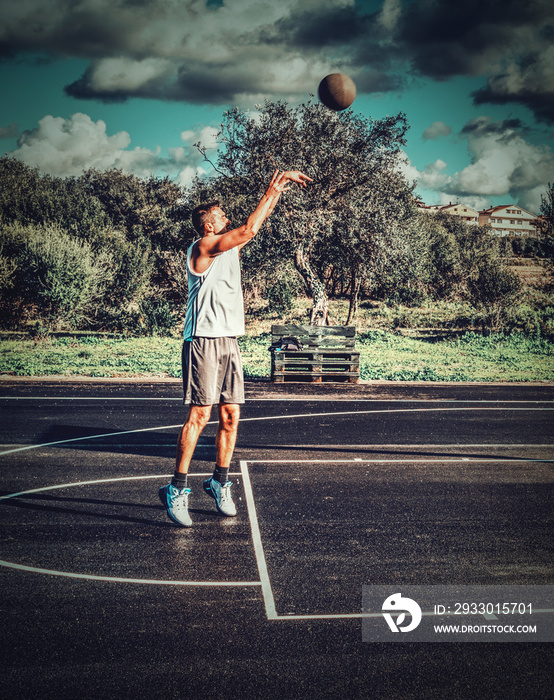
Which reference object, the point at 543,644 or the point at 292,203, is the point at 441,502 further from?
the point at 292,203

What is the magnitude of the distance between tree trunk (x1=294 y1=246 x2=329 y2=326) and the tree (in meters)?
0.04

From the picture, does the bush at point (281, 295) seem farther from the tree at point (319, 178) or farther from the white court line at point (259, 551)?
the white court line at point (259, 551)

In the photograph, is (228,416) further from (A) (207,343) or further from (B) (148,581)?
(B) (148,581)

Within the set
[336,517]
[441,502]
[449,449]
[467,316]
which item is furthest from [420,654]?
[467,316]

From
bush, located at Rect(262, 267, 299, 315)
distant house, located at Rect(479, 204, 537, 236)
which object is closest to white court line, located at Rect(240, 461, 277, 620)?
bush, located at Rect(262, 267, 299, 315)

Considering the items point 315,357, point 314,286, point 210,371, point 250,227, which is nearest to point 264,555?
point 210,371

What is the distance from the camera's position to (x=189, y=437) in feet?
14.9

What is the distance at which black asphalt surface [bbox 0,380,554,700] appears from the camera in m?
2.79

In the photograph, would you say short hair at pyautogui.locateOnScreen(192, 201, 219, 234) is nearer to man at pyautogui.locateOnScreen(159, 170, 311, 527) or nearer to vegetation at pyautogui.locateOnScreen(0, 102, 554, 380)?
→ man at pyautogui.locateOnScreen(159, 170, 311, 527)

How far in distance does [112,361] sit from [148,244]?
47.0 ft

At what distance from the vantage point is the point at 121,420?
8.57 m

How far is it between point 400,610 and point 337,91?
981 cm

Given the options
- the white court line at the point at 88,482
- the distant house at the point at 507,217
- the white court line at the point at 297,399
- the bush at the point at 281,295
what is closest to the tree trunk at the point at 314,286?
the bush at the point at 281,295

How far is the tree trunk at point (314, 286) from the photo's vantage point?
19.0m
